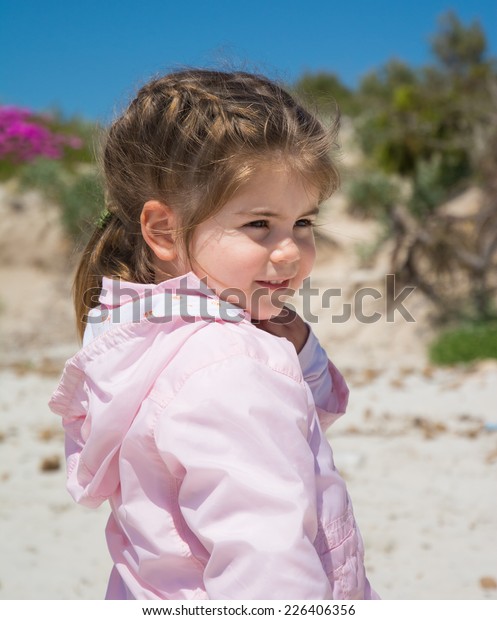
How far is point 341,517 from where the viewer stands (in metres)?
1.18

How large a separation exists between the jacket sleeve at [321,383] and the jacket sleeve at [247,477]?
38 centimetres

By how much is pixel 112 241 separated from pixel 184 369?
461 mm

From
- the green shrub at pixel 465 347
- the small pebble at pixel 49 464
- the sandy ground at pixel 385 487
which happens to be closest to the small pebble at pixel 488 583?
the sandy ground at pixel 385 487

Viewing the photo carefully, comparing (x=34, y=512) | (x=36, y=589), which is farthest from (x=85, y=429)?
(x=34, y=512)

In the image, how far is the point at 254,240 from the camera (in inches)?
49.5

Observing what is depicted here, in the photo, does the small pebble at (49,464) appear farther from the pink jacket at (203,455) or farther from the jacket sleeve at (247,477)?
the jacket sleeve at (247,477)

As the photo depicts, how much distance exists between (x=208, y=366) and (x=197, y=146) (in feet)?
1.31

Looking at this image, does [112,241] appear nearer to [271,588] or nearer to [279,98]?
[279,98]

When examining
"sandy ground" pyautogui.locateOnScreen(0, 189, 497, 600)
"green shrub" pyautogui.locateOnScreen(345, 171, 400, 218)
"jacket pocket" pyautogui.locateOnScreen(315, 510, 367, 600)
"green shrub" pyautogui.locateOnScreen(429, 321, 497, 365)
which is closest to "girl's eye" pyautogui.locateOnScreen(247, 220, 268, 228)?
"jacket pocket" pyautogui.locateOnScreen(315, 510, 367, 600)

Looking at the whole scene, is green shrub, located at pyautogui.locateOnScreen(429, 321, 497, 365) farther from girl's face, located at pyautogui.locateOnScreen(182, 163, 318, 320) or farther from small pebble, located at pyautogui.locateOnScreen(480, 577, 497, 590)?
girl's face, located at pyautogui.locateOnScreen(182, 163, 318, 320)

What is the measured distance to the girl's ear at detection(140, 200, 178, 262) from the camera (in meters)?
1.32

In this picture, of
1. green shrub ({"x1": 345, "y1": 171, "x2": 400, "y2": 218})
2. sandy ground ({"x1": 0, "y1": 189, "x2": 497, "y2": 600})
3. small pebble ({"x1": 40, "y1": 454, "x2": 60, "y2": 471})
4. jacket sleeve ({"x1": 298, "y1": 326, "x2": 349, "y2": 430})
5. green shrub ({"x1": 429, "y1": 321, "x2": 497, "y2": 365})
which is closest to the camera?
jacket sleeve ({"x1": 298, "y1": 326, "x2": 349, "y2": 430})

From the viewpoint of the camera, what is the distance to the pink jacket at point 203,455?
1006 mm

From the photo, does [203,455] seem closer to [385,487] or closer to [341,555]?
[341,555]
